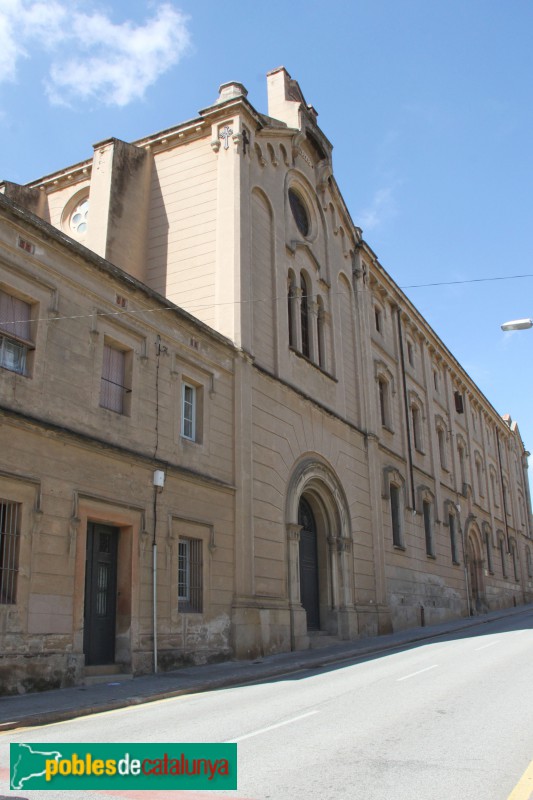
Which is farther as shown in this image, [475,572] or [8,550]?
[475,572]

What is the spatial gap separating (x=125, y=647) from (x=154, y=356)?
6.13m

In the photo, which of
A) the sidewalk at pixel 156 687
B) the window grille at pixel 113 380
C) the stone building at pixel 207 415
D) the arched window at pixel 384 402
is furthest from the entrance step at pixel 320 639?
the arched window at pixel 384 402

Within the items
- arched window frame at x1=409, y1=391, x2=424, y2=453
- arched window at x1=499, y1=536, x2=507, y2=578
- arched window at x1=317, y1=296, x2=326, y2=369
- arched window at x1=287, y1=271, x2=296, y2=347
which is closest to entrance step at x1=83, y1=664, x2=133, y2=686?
arched window at x1=287, y1=271, x2=296, y2=347

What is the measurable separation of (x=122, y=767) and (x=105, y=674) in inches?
307

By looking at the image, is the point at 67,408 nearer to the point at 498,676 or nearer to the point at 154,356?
the point at 154,356

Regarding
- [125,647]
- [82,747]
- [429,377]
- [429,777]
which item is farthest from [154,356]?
[429,377]

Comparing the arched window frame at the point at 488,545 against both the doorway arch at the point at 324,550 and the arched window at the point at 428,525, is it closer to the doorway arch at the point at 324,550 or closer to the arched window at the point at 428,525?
the arched window at the point at 428,525

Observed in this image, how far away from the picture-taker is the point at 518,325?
14867 millimetres

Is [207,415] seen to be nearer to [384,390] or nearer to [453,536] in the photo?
[384,390]

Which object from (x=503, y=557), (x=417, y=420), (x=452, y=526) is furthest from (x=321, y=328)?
(x=503, y=557)

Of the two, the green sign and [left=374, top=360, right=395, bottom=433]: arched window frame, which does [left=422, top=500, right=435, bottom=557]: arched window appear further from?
the green sign

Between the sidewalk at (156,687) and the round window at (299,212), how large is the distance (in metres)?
14.3

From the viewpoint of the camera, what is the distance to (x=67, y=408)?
44.3 feet

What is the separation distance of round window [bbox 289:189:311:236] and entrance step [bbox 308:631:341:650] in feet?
44.4
